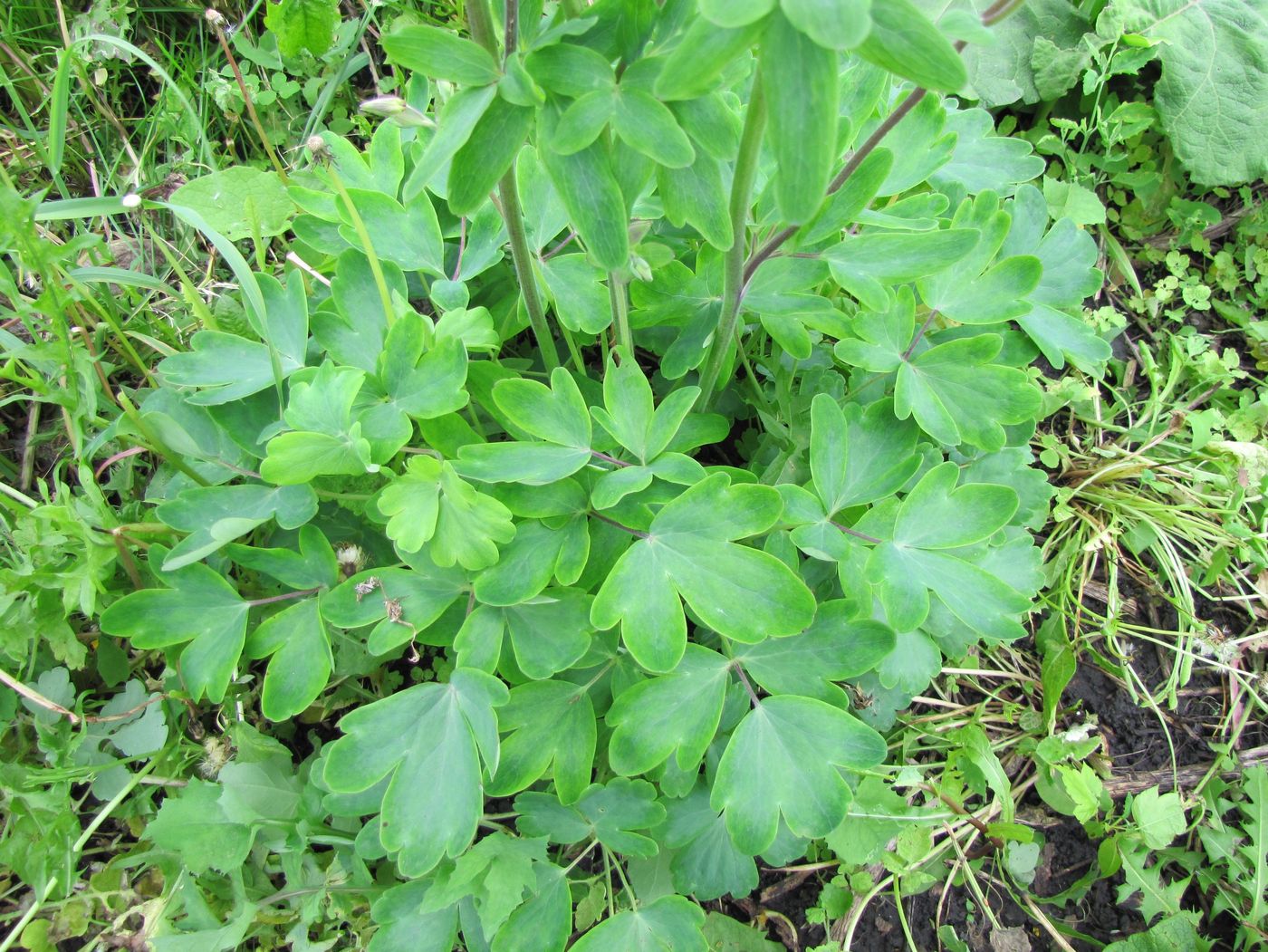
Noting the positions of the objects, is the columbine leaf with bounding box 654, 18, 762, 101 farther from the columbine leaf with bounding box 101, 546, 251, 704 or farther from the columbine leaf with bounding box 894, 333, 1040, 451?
the columbine leaf with bounding box 101, 546, 251, 704

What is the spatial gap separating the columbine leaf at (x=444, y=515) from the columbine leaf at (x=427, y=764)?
7.6 inches

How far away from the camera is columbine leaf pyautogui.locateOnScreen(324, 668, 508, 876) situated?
1287 millimetres

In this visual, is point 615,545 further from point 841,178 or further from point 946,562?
point 841,178

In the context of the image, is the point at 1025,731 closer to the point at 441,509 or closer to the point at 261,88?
the point at 441,509

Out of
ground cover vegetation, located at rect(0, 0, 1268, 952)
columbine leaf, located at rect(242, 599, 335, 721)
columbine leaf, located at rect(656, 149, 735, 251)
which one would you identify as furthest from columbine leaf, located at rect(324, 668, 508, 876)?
columbine leaf, located at rect(656, 149, 735, 251)

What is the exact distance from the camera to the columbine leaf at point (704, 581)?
1248 mm

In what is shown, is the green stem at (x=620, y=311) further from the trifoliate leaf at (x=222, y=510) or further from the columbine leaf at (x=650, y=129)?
the trifoliate leaf at (x=222, y=510)

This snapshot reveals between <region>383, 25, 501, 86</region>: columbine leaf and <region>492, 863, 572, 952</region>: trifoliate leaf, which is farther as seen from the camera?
<region>492, 863, 572, 952</region>: trifoliate leaf

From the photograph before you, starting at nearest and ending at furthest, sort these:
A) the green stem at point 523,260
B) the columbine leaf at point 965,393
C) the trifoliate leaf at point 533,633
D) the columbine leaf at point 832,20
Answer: the columbine leaf at point 832,20 < the green stem at point 523,260 < the trifoliate leaf at point 533,633 < the columbine leaf at point 965,393

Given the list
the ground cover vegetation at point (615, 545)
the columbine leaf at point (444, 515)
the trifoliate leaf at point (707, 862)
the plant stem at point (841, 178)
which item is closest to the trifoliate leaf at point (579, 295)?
the ground cover vegetation at point (615, 545)

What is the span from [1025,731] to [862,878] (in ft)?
1.85

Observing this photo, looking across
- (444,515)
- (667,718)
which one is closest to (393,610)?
(444,515)

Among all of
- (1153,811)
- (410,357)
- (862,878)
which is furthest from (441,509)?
(1153,811)

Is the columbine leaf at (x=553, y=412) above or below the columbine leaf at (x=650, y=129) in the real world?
below
